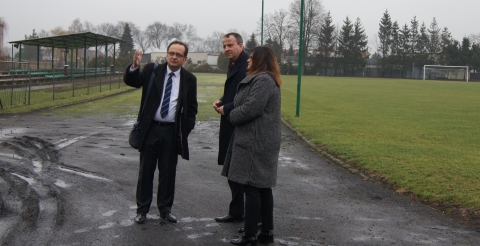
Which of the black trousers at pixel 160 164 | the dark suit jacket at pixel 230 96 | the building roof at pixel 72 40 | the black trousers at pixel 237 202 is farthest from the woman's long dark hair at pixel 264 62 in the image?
the building roof at pixel 72 40

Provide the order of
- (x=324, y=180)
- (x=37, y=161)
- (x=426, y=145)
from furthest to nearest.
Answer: (x=426, y=145) → (x=37, y=161) → (x=324, y=180)

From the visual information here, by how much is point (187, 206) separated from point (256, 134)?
188 centimetres

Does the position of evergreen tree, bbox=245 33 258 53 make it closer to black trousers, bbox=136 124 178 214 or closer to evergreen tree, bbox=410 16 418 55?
evergreen tree, bbox=410 16 418 55

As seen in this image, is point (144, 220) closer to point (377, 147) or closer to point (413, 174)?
point (413, 174)

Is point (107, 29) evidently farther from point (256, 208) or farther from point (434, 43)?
point (256, 208)

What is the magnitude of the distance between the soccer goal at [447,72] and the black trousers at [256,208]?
9856cm

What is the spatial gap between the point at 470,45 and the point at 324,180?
110404 mm

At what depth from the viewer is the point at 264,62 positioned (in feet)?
17.6

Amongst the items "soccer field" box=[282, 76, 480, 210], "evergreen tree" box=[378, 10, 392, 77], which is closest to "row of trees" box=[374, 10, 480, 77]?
"evergreen tree" box=[378, 10, 392, 77]

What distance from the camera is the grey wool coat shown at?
17.3 feet

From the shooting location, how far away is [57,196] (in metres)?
6.95

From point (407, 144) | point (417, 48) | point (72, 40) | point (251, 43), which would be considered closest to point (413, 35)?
point (417, 48)

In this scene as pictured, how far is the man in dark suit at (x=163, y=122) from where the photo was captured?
19.9 ft

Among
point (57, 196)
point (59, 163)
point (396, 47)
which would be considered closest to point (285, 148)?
point (59, 163)
